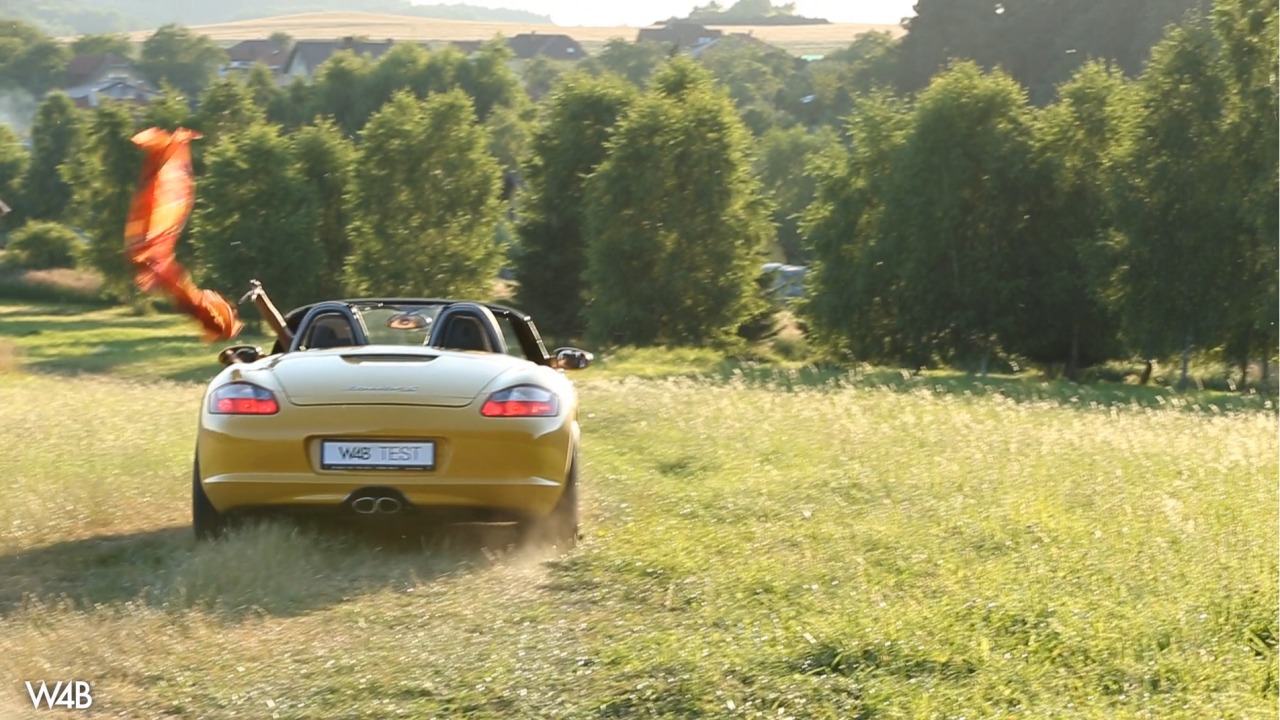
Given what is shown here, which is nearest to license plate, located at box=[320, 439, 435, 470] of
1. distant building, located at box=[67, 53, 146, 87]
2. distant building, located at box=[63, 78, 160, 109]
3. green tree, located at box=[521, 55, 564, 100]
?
distant building, located at box=[63, 78, 160, 109]

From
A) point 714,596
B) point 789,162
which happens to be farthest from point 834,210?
point 789,162

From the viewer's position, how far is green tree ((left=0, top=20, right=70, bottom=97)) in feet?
542

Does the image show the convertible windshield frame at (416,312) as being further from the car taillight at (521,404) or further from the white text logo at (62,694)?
the white text logo at (62,694)

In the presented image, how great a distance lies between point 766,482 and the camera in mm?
11336

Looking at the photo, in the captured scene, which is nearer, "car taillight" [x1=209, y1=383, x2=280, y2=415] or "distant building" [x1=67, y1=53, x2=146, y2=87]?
"car taillight" [x1=209, y1=383, x2=280, y2=415]

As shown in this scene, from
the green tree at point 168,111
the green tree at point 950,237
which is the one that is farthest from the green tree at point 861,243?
the green tree at point 168,111

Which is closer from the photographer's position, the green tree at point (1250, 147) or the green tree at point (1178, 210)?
the green tree at point (1250, 147)

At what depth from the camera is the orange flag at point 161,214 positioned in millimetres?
8562

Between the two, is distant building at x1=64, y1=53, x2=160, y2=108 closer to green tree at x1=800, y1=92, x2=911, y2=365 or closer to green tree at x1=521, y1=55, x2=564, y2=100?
green tree at x1=521, y1=55, x2=564, y2=100

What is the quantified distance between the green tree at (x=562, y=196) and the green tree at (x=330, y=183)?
12.8 m

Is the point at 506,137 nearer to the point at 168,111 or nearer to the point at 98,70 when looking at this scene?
the point at 168,111

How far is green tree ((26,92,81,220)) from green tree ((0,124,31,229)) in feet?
1.56

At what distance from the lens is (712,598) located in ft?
24.3

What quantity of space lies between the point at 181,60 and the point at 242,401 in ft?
609
